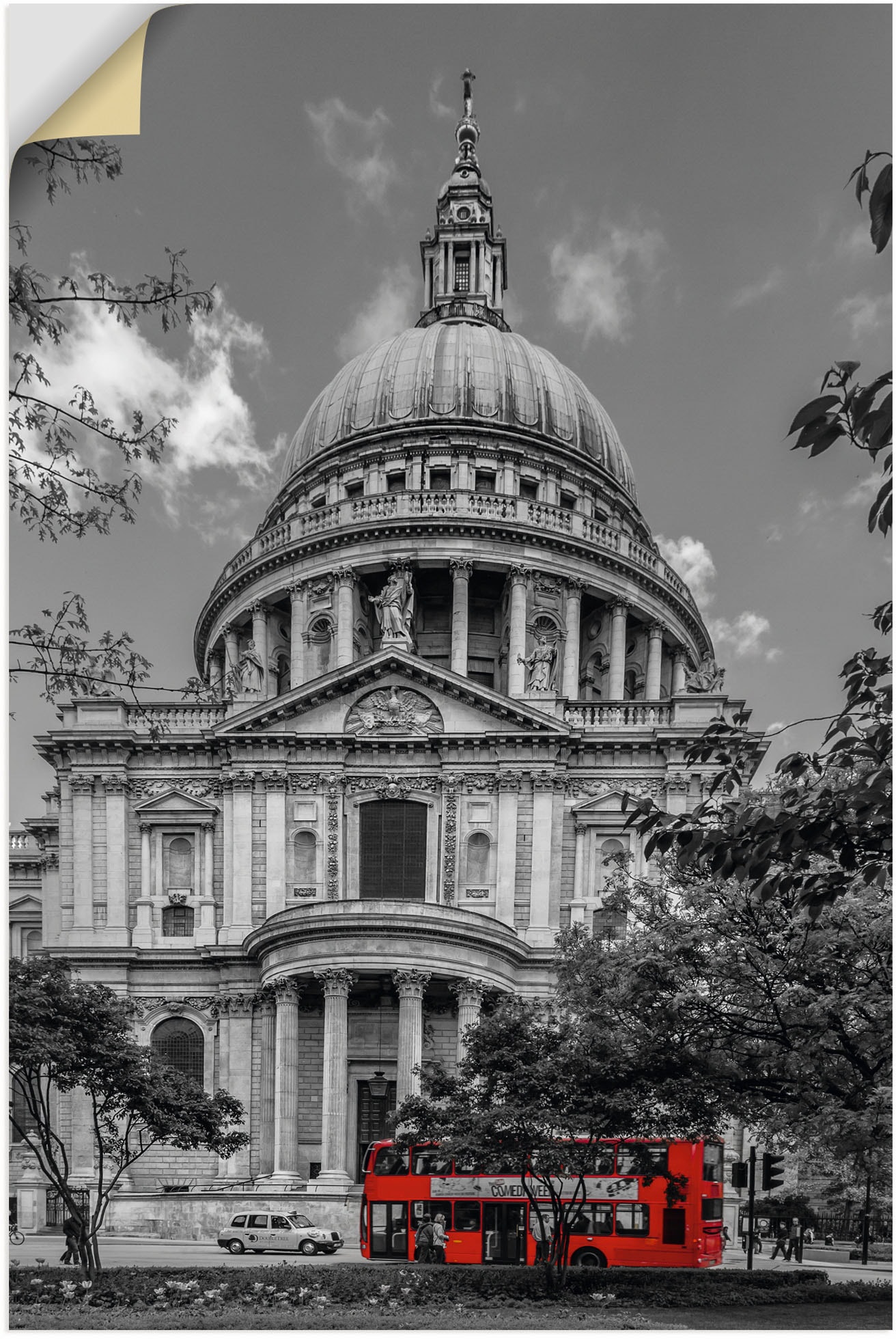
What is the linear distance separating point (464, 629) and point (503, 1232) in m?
38.4

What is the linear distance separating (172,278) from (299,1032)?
135ft

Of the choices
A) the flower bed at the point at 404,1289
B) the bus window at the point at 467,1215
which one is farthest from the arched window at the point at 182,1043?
the flower bed at the point at 404,1289

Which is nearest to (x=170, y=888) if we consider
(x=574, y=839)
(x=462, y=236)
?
(x=574, y=839)

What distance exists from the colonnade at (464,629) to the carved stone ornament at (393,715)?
12.4m

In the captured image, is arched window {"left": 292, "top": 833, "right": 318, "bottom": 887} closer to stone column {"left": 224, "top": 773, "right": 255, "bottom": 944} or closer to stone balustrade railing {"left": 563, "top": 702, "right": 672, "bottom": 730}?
stone column {"left": 224, "top": 773, "right": 255, "bottom": 944}

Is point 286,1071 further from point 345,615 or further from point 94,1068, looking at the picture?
point 345,615

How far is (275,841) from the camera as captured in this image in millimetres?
53250

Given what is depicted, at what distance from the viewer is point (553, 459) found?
77.4m

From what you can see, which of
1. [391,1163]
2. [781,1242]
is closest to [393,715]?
[391,1163]

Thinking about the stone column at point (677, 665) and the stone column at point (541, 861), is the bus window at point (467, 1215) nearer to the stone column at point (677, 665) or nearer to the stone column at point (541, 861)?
the stone column at point (541, 861)

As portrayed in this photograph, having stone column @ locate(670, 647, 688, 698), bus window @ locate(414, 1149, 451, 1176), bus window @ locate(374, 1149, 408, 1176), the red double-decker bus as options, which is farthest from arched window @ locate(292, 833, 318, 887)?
stone column @ locate(670, 647, 688, 698)

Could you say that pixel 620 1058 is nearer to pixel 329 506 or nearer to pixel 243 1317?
pixel 243 1317

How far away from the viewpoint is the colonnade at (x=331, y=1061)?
46.3m

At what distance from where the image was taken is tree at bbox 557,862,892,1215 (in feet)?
61.7
